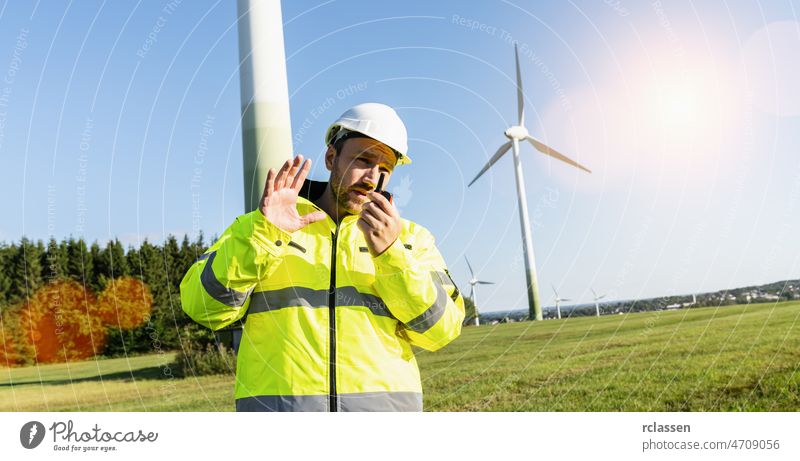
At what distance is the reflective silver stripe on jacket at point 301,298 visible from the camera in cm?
569

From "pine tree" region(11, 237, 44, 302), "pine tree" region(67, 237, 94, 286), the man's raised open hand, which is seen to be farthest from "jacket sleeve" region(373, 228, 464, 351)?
"pine tree" region(67, 237, 94, 286)

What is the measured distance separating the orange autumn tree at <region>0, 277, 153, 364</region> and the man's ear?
26.8 meters

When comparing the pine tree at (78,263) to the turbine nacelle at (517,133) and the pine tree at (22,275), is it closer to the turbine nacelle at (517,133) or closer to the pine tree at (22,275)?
the pine tree at (22,275)

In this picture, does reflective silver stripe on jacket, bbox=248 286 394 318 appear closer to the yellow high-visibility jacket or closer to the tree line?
the yellow high-visibility jacket

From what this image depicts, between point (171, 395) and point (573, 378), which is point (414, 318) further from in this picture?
point (171, 395)

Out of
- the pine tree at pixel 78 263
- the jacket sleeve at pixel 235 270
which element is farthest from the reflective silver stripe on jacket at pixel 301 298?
the pine tree at pixel 78 263

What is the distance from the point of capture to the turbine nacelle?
31.4m

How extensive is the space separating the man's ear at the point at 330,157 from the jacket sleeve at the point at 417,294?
1.11 meters

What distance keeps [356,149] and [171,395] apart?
72.0 feet

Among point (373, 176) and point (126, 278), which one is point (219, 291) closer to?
point (373, 176)

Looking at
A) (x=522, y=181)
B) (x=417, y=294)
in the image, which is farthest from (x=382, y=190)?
(x=522, y=181)

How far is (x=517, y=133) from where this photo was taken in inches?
1281

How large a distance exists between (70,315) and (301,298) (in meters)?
33.2
